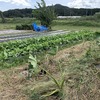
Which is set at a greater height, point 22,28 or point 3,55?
point 3,55

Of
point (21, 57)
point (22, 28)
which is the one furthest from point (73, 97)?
point (22, 28)

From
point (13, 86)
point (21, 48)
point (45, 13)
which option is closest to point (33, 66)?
point (13, 86)

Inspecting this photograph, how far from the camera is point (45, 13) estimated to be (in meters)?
31.7

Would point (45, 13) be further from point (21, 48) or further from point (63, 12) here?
point (63, 12)

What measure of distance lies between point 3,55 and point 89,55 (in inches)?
145

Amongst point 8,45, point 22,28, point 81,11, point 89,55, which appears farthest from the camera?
point 81,11

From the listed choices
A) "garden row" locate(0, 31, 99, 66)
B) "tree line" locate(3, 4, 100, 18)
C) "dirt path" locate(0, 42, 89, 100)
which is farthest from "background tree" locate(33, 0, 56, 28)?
"dirt path" locate(0, 42, 89, 100)

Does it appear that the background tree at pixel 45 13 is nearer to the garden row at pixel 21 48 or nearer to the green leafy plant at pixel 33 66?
the garden row at pixel 21 48

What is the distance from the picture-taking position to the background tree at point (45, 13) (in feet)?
104

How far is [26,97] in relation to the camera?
15.1 feet

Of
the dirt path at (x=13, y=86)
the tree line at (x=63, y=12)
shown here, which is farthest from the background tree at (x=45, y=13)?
the dirt path at (x=13, y=86)

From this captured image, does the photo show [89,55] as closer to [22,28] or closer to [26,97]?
[26,97]

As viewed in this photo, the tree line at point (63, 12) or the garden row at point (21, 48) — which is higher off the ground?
the garden row at point (21, 48)

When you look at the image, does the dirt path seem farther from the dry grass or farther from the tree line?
the tree line
